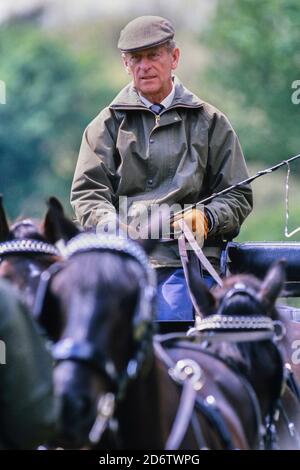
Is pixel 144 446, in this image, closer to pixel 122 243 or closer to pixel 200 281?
pixel 122 243

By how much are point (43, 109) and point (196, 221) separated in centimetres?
6071

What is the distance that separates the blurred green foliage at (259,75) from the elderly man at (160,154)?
119 ft

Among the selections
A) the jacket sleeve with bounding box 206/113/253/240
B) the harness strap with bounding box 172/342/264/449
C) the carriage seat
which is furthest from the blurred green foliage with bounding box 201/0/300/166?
the harness strap with bounding box 172/342/264/449

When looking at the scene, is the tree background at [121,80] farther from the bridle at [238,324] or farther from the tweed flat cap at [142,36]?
the bridle at [238,324]

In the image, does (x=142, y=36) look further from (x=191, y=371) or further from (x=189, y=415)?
(x=189, y=415)

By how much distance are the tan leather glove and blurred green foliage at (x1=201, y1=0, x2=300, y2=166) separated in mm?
36677

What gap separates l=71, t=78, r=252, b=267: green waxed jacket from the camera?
7852mm

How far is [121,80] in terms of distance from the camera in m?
74.9

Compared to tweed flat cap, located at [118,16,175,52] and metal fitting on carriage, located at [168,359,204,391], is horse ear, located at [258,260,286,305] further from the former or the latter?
tweed flat cap, located at [118,16,175,52]

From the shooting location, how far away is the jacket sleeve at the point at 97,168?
7.79m

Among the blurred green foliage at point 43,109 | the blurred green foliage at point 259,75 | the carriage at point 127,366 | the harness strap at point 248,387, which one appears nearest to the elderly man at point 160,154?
the harness strap at point 248,387

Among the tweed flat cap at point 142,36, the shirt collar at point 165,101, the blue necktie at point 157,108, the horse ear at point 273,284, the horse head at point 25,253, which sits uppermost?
the tweed flat cap at point 142,36

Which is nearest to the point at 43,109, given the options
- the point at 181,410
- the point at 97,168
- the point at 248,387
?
the point at 97,168

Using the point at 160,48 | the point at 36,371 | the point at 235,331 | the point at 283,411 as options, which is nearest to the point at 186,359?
the point at 235,331
